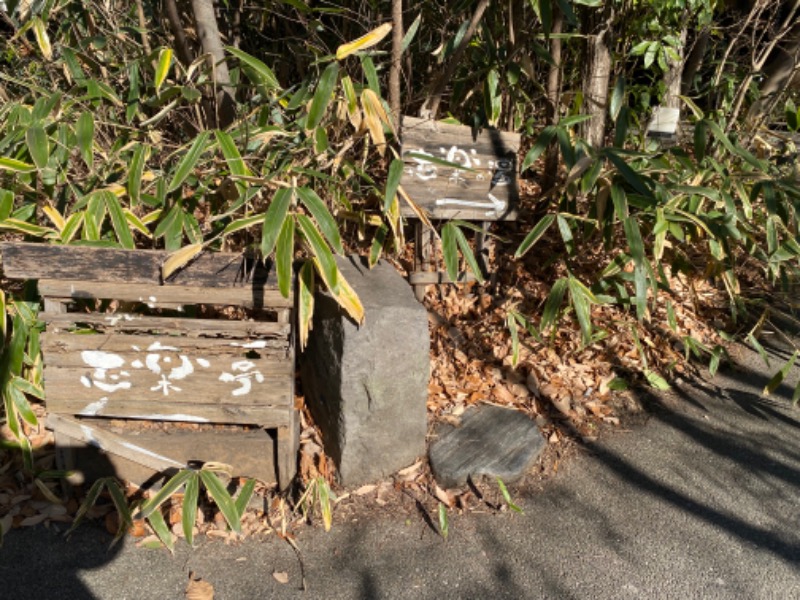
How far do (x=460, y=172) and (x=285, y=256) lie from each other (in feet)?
4.07

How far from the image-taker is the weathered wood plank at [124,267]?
7.61ft

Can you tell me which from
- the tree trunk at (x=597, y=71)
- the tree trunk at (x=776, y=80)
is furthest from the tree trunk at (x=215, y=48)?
the tree trunk at (x=776, y=80)

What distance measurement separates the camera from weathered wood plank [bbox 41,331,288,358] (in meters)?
2.45

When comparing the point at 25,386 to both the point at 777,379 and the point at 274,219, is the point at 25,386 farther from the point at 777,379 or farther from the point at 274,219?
the point at 777,379

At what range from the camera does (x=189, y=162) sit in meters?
2.43

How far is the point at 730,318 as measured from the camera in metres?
3.90

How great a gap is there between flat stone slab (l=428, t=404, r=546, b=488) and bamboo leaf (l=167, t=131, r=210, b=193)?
151 cm

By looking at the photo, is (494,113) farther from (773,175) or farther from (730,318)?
(730,318)

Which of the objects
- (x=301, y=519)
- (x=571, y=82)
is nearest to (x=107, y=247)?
(x=301, y=519)

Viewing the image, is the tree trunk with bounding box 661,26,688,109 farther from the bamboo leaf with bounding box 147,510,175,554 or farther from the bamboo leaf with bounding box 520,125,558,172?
the bamboo leaf with bounding box 147,510,175,554

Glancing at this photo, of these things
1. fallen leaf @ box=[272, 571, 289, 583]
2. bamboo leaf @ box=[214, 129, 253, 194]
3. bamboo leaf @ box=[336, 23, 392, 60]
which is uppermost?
bamboo leaf @ box=[336, 23, 392, 60]

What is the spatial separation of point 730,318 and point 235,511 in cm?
308

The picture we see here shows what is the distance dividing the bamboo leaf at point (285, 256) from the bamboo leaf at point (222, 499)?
673 millimetres

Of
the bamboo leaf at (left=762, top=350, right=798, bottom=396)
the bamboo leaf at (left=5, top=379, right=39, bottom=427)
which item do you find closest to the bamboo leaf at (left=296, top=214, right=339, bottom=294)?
the bamboo leaf at (left=5, top=379, right=39, bottom=427)
